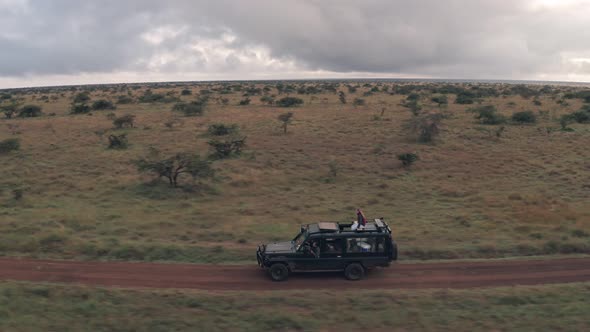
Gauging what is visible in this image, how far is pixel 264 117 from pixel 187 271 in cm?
3788

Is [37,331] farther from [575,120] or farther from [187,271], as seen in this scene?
[575,120]

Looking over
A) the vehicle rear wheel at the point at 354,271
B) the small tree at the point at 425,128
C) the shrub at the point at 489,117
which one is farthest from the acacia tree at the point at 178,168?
the shrub at the point at 489,117

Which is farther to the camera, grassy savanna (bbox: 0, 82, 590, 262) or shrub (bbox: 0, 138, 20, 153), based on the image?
shrub (bbox: 0, 138, 20, 153)

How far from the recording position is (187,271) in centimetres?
1498

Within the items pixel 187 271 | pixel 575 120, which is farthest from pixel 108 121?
pixel 575 120

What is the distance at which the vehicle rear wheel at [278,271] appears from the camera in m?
14.1

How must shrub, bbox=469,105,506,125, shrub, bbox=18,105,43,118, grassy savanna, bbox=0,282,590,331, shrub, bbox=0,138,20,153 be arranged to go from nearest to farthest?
grassy savanna, bbox=0,282,590,331 < shrub, bbox=0,138,20,153 < shrub, bbox=469,105,506,125 < shrub, bbox=18,105,43,118

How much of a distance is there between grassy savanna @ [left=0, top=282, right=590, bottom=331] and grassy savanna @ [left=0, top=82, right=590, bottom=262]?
3531mm

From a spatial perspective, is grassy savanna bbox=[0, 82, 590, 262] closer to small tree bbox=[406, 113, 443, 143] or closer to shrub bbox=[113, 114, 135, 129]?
small tree bbox=[406, 113, 443, 143]

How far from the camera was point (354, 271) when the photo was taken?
14289mm

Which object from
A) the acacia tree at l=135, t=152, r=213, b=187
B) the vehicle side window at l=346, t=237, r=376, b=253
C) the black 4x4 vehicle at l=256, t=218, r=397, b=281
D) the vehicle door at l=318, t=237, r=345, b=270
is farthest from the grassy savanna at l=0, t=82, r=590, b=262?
the vehicle door at l=318, t=237, r=345, b=270

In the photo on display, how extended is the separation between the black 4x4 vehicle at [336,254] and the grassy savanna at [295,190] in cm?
244

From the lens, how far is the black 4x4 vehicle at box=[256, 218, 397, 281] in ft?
46.5

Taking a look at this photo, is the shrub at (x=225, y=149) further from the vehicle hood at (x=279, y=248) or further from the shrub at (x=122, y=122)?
the vehicle hood at (x=279, y=248)
